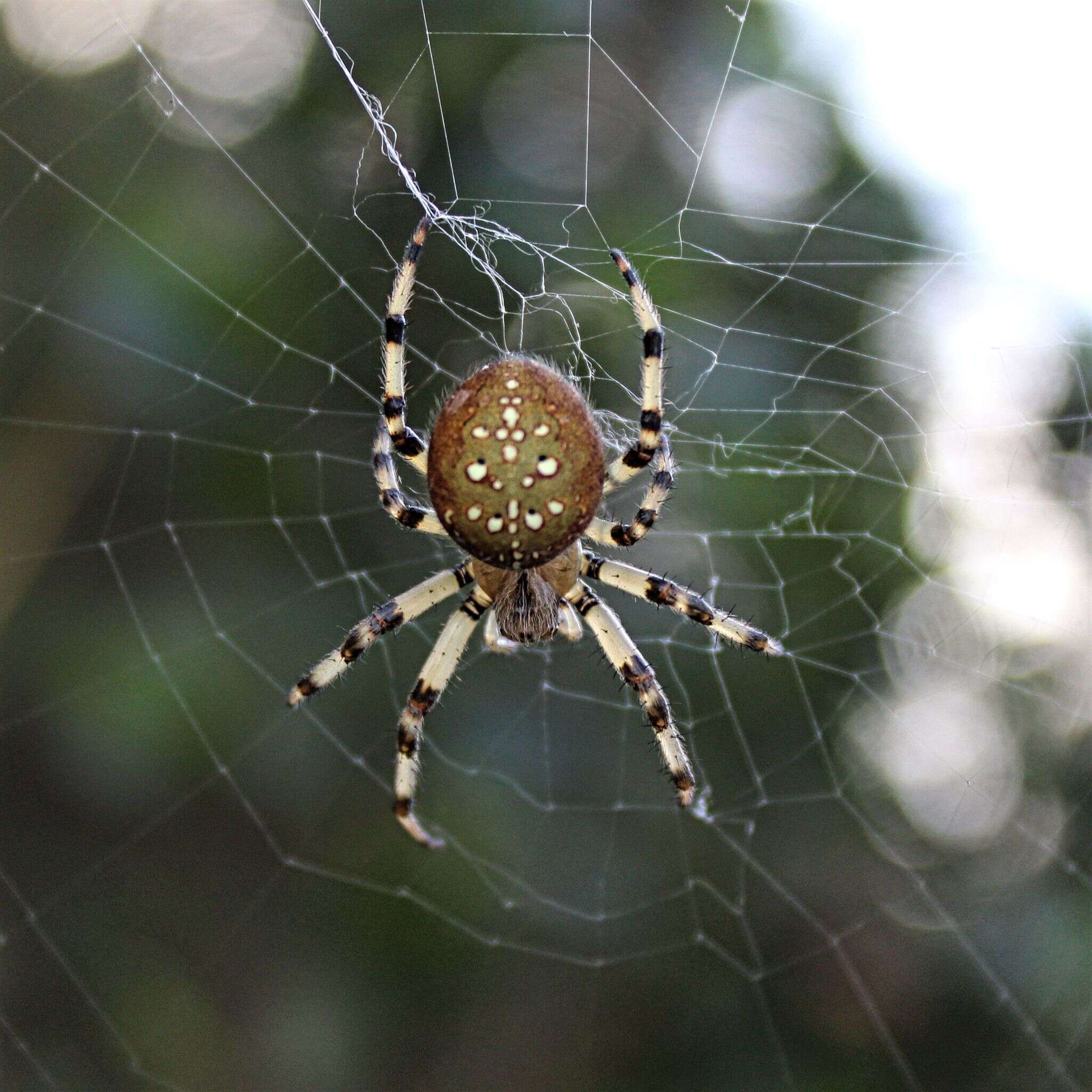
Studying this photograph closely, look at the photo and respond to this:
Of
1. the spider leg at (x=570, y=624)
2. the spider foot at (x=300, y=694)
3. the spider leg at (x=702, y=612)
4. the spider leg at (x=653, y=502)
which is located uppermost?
the spider leg at (x=653, y=502)

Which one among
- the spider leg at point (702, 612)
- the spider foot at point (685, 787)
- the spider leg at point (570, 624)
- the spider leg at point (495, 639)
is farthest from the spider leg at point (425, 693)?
the spider foot at point (685, 787)

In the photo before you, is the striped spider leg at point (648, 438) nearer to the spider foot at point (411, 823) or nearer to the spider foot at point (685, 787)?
the spider foot at point (685, 787)

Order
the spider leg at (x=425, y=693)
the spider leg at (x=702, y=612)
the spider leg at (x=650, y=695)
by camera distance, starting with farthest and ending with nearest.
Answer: the spider leg at (x=425, y=693) → the spider leg at (x=650, y=695) → the spider leg at (x=702, y=612)

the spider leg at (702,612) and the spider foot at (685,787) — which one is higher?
the spider leg at (702,612)

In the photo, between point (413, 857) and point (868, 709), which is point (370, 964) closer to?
point (413, 857)

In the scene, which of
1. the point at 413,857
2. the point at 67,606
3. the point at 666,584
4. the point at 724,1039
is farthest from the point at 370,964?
the point at 666,584

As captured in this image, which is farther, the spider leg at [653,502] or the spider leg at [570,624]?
the spider leg at [570,624]

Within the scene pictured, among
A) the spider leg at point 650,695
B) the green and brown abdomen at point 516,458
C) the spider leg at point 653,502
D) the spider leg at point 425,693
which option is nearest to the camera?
the green and brown abdomen at point 516,458
